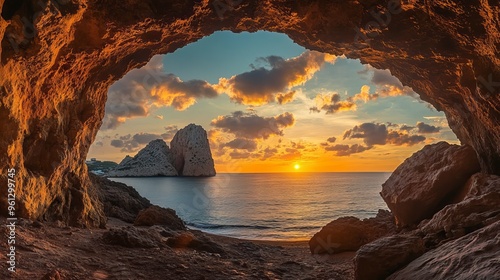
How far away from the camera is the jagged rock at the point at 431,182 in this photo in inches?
461

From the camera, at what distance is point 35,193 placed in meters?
9.48

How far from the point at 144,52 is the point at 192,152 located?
13072 cm

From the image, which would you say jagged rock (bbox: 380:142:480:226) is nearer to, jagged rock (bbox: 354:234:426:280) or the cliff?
the cliff

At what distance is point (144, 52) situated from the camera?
12984 mm

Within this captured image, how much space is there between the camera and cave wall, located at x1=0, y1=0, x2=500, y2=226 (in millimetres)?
8219

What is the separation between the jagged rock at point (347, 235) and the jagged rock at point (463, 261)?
8.17 metres

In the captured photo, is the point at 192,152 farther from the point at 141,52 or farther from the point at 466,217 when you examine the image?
the point at 466,217

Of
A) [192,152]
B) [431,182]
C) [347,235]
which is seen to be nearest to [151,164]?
[192,152]

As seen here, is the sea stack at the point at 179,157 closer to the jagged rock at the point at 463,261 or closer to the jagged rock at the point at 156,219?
the jagged rock at the point at 156,219

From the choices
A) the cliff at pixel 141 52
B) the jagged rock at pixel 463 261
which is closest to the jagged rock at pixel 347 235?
the cliff at pixel 141 52

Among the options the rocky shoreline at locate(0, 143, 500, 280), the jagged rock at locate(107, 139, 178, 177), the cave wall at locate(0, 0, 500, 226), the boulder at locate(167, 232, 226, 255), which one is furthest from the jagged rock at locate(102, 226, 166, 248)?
the jagged rock at locate(107, 139, 178, 177)

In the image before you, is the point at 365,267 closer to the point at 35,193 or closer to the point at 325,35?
the point at 325,35

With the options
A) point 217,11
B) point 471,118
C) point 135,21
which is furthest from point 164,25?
point 471,118

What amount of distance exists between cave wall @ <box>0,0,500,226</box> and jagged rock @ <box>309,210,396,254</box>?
5.55 metres
